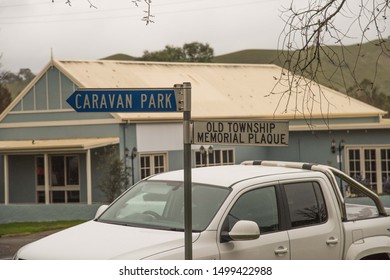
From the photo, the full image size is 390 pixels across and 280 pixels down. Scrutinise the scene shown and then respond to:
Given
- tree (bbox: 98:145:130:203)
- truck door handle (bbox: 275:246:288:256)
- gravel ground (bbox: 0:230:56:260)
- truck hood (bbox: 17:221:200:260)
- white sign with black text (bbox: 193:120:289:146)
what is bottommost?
gravel ground (bbox: 0:230:56:260)

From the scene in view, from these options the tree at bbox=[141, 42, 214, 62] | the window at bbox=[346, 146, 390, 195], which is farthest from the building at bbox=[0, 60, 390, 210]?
the window at bbox=[346, 146, 390, 195]

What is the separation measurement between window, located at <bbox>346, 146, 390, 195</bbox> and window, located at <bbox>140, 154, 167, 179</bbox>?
9.54 feet

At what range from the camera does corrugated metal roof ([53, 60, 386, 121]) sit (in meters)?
7.52

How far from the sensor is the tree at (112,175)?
26.4 ft

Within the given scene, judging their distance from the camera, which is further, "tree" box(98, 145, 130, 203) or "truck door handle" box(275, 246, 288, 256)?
"tree" box(98, 145, 130, 203)

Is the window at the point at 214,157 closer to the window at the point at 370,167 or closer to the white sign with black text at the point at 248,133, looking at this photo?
the window at the point at 370,167

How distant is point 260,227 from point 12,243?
113 inches

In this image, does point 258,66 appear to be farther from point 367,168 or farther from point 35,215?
→ point 367,168

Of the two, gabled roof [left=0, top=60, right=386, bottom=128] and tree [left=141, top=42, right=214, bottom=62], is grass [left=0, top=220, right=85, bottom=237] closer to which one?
gabled roof [left=0, top=60, right=386, bottom=128]

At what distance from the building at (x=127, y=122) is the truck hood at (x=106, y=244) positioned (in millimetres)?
1760

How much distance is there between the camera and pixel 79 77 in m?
7.11

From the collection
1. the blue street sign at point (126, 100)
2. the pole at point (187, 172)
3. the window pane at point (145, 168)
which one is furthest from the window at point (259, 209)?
the window pane at point (145, 168)

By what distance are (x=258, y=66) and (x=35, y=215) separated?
8.31ft
